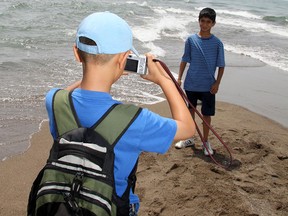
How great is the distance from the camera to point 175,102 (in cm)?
181

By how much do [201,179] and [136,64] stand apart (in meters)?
2.48

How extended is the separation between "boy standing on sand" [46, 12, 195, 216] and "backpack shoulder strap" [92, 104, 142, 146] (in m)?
0.02

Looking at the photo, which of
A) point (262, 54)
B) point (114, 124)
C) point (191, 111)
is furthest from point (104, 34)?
point (262, 54)

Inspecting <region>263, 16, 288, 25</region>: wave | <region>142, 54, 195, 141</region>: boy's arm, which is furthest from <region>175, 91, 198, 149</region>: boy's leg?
<region>263, 16, 288, 25</region>: wave

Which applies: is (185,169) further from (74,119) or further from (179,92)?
(74,119)

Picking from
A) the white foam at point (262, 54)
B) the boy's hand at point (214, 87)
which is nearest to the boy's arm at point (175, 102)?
the boy's hand at point (214, 87)

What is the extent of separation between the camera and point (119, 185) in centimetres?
170

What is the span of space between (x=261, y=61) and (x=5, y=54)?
698cm

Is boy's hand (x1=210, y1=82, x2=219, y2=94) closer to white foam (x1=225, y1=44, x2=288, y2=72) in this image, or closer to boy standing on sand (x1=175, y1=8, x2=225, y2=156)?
boy standing on sand (x1=175, y1=8, x2=225, y2=156)

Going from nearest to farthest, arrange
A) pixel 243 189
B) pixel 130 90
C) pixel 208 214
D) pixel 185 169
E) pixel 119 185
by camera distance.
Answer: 1. pixel 119 185
2. pixel 208 214
3. pixel 243 189
4. pixel 185 169
5. pixel 130 90

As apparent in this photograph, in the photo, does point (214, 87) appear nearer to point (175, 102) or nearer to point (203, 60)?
point (203, 60)

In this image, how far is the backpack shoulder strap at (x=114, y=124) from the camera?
1.57m

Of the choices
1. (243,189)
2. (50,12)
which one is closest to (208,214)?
(243,189)

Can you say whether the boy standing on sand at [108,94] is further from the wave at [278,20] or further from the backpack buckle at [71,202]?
the wave at [278,20]
